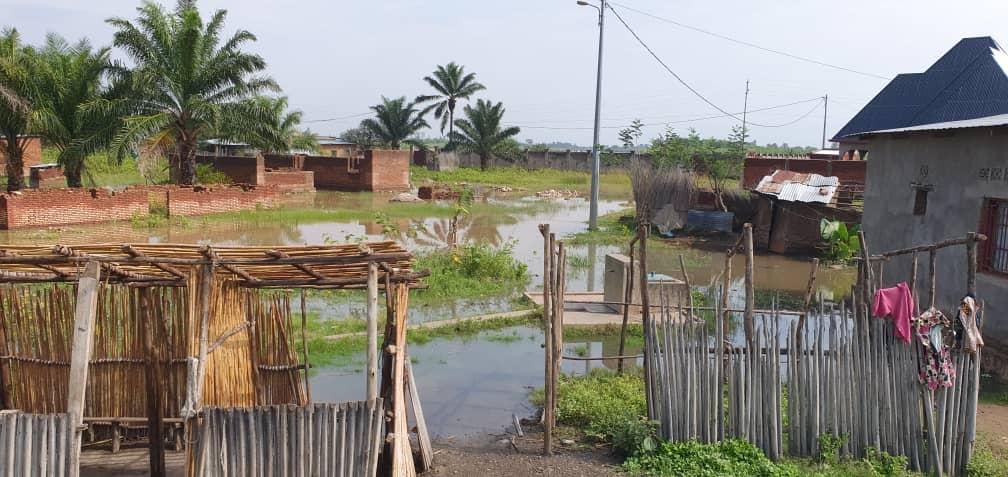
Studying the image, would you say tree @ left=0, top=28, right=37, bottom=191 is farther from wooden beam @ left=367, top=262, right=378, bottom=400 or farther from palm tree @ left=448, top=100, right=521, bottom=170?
palm tree @ left=448, top=100, right=521, bottom=170

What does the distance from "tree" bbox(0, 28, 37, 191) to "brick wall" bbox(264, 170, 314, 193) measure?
34.8 feet

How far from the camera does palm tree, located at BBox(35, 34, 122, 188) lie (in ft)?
74.4

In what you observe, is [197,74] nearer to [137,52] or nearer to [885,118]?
[137,52]

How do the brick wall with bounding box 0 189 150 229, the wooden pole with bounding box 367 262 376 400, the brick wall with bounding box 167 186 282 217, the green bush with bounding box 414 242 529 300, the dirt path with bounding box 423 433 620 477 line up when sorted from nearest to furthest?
the wooden pole with bounding box 367 262 376 400 < the dirt path with bounding box 423 433 620 477 < the green bush with bounding box 414 242 529 300 < the brick wall with bounding box 0 189 150 229 < the brick wall with bounding box 167 186 282 217

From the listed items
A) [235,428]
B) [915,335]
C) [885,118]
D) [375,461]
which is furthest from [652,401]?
[885,118]

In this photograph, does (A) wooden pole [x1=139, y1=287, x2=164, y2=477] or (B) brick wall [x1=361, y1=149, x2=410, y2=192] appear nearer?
(A) wooden pole [x1=139, y1=287, x2=164, y2=477]

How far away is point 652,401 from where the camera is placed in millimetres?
6617

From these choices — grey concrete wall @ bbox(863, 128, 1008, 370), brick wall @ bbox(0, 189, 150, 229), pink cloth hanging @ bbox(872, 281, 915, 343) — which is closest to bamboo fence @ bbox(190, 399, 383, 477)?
pink cloth hanging @ bbox(872, 281, 915, 343)

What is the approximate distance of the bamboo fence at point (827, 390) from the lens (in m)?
6.38

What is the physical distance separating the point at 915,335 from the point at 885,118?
17.0 metres

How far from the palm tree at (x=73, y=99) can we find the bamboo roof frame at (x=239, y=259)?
63.0 ft

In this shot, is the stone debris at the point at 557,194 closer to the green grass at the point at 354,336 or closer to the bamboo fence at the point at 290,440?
the green grass at the point at 354,336

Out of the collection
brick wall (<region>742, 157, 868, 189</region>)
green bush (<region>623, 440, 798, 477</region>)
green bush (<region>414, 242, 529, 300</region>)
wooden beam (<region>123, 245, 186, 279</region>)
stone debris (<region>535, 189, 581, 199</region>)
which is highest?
brick wall (<region>742, 157, 868, 189</region>)

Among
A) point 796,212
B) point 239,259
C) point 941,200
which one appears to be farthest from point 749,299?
point 796,212
